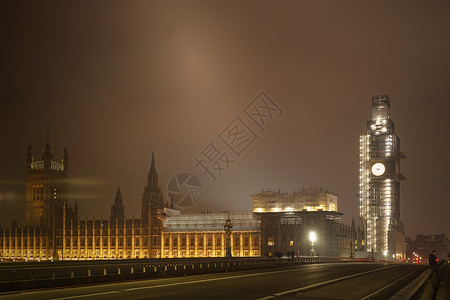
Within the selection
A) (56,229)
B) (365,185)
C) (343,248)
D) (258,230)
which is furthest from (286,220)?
(56,229)

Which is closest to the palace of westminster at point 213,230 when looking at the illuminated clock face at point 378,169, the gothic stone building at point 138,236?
the gothic stone building at point 138,236

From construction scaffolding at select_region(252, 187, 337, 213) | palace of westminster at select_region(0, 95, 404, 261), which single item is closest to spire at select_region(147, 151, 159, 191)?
palace of westminster at select_region(0, 95, 404, 261)

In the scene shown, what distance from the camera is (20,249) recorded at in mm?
178625

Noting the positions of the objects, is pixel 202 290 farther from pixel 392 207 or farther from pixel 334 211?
pixel 392 207

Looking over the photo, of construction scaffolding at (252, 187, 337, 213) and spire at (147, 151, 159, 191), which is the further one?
→ spire at (147, 151, 159, 191)

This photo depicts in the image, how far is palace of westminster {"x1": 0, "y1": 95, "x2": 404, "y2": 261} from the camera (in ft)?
461

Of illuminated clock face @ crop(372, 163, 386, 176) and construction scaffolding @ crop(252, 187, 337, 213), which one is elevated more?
illuminated clock face @ crop(372, 163, 386, 176)

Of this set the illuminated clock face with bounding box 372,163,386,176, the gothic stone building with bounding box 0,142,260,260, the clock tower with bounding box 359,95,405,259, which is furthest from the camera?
the clock tower with bounding box 359,95,405,259

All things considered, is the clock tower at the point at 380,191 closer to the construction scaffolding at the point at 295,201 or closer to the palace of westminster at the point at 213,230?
the palace of westminster at the point at 213,230

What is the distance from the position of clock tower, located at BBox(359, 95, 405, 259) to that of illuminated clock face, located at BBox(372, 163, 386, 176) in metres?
139

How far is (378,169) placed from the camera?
3256cm

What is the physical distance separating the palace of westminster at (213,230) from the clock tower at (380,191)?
1.22 feet

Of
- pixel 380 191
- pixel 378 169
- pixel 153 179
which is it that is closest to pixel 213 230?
pixel 153 179

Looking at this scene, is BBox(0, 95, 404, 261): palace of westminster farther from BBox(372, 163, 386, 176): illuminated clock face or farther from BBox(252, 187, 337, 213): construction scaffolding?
BBox(372, 163, 386, 176): illuminated clock face
